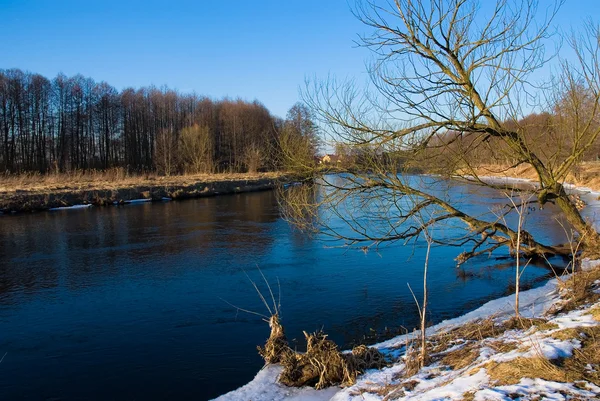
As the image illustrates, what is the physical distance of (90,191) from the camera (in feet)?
78.4

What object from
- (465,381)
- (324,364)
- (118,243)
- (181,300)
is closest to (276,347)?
(324,364)

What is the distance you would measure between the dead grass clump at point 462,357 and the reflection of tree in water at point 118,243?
261 inches

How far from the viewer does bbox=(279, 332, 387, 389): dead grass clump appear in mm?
4645

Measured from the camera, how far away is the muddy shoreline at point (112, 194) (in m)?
20.7

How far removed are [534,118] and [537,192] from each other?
1244 mm

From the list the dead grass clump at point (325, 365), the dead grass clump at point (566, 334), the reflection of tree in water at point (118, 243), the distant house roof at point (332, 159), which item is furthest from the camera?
the reflection of tree in water at point (118, 243)

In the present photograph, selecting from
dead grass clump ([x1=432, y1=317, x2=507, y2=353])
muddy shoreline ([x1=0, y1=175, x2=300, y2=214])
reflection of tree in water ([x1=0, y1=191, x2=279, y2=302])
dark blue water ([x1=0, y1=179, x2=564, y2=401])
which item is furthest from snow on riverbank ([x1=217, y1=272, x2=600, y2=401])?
muddy shoreline ([x1=0, y1=175, x2=300, y2=214])

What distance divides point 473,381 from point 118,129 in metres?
50.5

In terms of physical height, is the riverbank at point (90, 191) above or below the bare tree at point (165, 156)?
below

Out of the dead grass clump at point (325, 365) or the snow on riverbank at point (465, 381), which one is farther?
the dead grass clump at point (325, 365)

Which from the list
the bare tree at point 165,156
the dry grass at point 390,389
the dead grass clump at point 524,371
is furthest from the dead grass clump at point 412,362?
the bare tree at point 165,156

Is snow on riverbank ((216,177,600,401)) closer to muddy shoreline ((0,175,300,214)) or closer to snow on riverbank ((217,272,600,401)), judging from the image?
snow on riverbank ((217,272,600,401))

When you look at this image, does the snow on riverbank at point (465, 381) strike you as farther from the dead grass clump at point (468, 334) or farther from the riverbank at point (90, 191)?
the riverbank at point (90, 191)

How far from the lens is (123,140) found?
4912 cm
